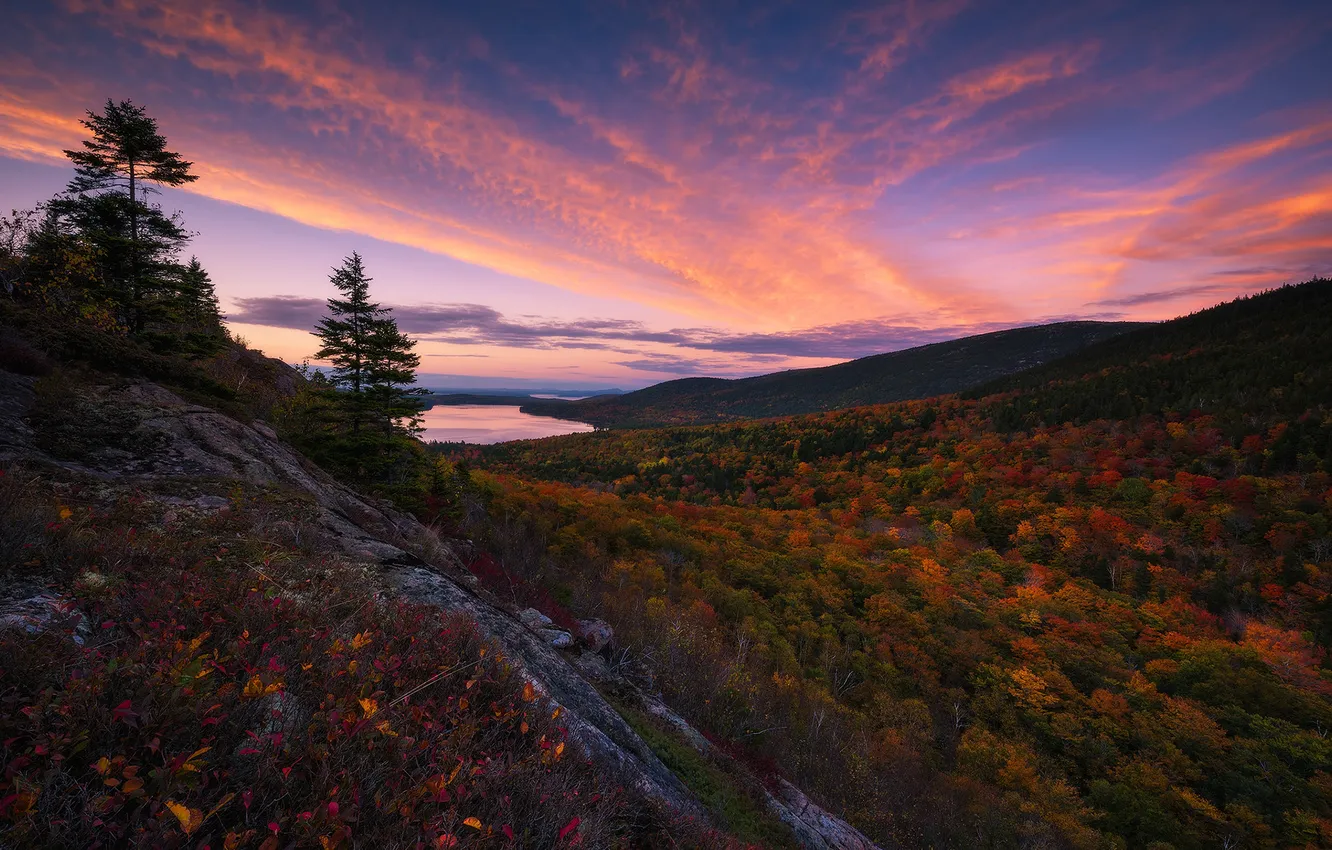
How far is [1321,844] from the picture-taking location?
978 inches

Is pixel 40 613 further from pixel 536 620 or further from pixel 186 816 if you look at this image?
pixel 536 620

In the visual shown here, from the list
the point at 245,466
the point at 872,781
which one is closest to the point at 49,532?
the point at 245,466

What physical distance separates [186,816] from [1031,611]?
2133 inches

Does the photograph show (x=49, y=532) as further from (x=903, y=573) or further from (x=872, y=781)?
(x=903, y=573)

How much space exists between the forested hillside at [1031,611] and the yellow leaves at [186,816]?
13876 mm

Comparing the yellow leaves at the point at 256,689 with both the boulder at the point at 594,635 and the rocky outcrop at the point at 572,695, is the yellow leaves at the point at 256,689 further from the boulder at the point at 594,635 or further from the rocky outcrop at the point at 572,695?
the boulder at the point at 594,635

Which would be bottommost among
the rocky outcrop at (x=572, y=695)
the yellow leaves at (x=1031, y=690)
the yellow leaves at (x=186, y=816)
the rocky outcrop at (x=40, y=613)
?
the yellow leaves at (x=1031, y=690)

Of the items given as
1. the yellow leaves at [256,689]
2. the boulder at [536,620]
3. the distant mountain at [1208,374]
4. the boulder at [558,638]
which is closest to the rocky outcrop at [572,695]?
the boulder at [558,638]

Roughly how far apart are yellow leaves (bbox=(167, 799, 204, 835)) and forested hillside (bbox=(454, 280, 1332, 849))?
546 inches

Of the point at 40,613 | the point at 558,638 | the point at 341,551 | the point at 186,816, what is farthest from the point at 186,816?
the point at 558,638

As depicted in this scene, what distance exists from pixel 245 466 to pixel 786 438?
105 meters

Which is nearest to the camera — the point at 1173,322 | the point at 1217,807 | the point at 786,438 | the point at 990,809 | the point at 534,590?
the point at 534,590

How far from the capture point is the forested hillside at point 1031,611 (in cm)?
2489

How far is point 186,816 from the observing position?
2047mm
